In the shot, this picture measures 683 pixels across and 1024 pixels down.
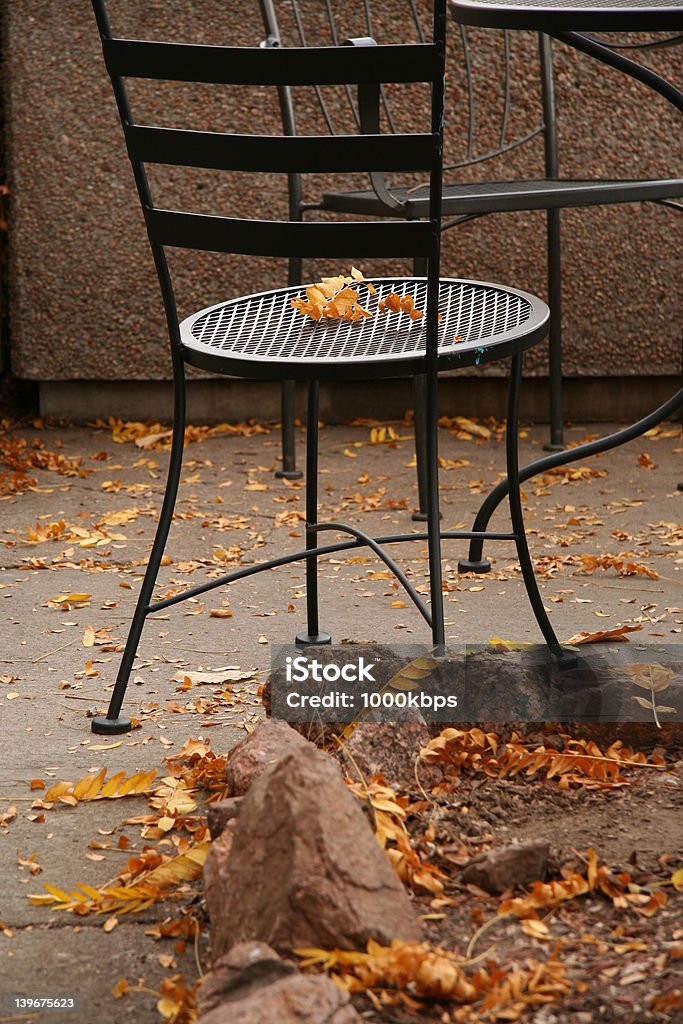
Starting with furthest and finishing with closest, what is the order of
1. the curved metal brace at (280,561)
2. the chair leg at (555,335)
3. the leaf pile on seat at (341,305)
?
the chair leg at (555,335) → the leaf pile on seat at (341,305) → the curved metal brace at (280,561)

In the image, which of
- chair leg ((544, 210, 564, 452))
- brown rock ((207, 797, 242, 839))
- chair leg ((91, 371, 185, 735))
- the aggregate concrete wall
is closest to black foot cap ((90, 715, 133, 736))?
chair leg ((91, 371, 185, 735))

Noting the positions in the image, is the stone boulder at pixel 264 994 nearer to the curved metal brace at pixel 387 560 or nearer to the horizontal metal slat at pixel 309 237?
the curved metal brace at pixel 387 560

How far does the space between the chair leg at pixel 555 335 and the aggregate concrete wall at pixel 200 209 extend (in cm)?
31

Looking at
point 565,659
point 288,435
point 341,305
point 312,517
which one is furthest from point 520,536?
point 288,435

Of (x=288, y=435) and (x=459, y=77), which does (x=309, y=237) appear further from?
(x=459, y=77)

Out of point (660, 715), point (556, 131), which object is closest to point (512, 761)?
point (660, 715)

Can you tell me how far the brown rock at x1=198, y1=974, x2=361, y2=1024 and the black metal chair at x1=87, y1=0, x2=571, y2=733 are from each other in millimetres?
822

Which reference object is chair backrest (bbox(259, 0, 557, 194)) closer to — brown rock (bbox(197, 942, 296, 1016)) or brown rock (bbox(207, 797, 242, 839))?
brown rock (bbox(207, 797, 242, 839))

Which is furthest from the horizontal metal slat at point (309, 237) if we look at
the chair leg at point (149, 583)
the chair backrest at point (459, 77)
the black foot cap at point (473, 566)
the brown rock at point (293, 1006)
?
the chair backrest at point (459, 77)

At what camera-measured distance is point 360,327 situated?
215 centimetres

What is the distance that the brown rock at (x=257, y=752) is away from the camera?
1681 mm

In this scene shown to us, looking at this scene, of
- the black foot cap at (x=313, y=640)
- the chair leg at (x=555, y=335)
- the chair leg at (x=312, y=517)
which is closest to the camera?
the chair leg at (x=312, y=517)

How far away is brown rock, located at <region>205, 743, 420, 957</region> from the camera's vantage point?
1.31 meters

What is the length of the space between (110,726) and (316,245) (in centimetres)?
83
